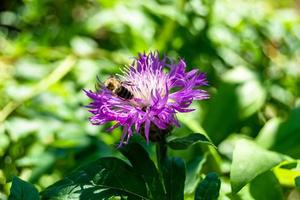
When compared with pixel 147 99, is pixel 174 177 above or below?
below

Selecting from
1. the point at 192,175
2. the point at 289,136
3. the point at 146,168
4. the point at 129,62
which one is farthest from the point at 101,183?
the point at 129,62

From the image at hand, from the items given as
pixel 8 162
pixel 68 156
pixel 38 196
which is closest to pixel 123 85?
pixel 38 196

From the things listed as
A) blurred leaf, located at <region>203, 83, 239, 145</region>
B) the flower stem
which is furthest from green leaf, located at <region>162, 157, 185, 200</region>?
blurred leaf, located at <region>203, 83, 239, 145</region>

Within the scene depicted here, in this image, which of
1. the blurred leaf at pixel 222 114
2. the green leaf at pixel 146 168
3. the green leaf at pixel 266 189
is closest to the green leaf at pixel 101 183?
the green leaf at pixel 146 168

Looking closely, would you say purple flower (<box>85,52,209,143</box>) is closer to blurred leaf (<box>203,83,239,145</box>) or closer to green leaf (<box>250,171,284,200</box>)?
green leaf (<box>250,171,284,200</box>)

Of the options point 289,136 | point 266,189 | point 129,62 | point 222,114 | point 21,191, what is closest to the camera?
point 21,191

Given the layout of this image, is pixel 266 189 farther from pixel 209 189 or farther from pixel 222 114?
pixel 222 114
